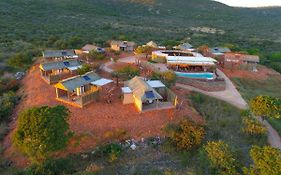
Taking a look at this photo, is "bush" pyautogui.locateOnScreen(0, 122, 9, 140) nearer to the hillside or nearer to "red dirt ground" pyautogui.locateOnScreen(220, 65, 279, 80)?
the hillside

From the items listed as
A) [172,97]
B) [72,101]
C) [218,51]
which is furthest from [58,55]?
[218,51]

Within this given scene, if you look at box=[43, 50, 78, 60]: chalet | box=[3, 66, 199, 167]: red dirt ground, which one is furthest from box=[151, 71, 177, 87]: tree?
box=[43, 50, 78, 60]: chalet

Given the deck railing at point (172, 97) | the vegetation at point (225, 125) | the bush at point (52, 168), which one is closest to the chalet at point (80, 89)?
the deck railing at point (172, 97)

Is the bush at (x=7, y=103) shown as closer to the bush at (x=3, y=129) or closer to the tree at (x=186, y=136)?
the bush at (x=3, y=129)

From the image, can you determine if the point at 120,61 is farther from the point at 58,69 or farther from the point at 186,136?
the point at 186,136

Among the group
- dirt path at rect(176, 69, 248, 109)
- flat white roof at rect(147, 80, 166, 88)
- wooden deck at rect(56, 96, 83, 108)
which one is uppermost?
flat white roof at rect(147, 80, 166, 88)

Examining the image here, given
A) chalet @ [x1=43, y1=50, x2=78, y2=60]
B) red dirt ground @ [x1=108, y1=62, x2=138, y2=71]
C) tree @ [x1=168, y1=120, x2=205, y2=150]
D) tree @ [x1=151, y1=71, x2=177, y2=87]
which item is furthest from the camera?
chalet @ [x1=43, y1=50, x2=78, y2=60]

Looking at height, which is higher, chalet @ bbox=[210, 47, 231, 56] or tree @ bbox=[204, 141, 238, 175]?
chalet @ bbox=[210, 47, 231, 56]

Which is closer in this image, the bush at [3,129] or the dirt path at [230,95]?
the bush at [3,129]
